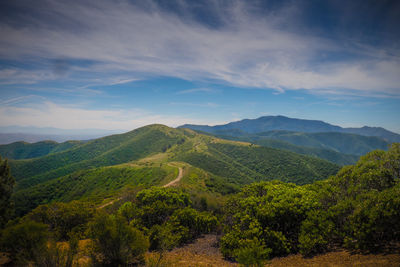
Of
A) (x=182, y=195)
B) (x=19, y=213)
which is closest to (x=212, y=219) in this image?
(x=182, y=195)

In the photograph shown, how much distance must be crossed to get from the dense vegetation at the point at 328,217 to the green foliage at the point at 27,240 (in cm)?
1266

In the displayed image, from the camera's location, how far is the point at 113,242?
1341 centimetres

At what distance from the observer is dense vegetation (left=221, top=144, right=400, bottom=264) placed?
1298 centimetres

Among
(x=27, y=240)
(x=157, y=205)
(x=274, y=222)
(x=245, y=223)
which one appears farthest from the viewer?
(x=157, y=205)

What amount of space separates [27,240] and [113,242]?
493cm

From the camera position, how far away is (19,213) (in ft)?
301

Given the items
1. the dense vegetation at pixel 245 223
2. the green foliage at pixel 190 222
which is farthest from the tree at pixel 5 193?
the green foliage at pixel 190 222

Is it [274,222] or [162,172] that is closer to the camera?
[274,222]

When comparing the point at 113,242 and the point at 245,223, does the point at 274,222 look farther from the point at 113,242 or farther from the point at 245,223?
the point at 113,242

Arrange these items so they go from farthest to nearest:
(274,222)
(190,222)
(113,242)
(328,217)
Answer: (190,222), (274,222), (328,217), (113,242)

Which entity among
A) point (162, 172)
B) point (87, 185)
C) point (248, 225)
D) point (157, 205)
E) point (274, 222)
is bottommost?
point (87, 185)

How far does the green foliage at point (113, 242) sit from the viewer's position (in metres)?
13.2

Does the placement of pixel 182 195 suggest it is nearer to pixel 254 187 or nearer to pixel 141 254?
pixel 254 187

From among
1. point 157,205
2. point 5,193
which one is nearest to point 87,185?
point 5,193
